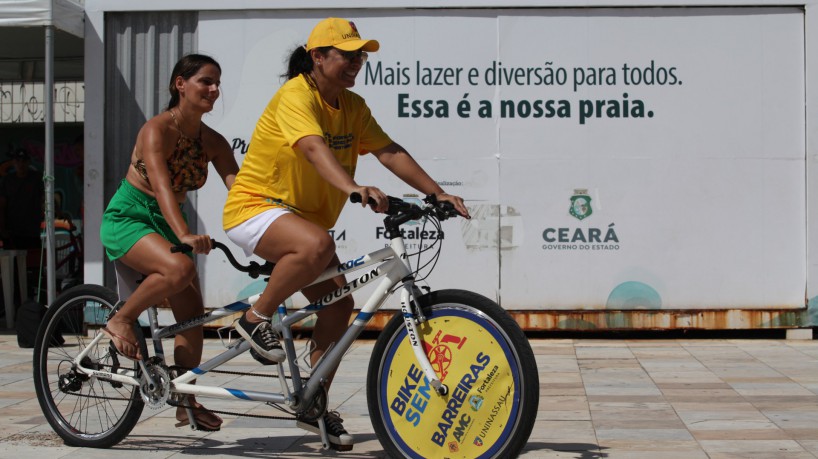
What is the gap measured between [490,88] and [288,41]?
6.18ft

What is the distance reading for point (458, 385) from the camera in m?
4.38

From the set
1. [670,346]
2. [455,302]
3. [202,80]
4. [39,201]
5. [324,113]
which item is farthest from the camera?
[39,201]

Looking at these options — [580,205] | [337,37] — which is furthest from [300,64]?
[580,205]

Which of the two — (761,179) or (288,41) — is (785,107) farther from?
(288,41)

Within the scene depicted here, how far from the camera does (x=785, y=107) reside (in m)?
9.96

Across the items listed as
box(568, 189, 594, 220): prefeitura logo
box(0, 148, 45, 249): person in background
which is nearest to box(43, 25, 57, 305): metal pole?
box(0, 148, 45, 249): person in background

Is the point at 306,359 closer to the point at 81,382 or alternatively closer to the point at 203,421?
the point at 203,421

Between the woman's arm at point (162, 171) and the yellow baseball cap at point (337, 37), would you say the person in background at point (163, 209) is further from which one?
the yellow baseball cap at point (337, 37)

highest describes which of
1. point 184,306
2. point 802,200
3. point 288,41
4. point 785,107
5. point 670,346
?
point 288,41

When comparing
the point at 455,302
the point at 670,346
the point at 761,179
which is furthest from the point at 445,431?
the point at 761,179

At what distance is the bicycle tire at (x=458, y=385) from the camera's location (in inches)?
168

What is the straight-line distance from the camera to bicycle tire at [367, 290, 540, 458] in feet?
14.0

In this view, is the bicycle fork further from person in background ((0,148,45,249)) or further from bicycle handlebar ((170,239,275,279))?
person in background ((0,148,45,249))

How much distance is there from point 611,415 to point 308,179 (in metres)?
2.37
